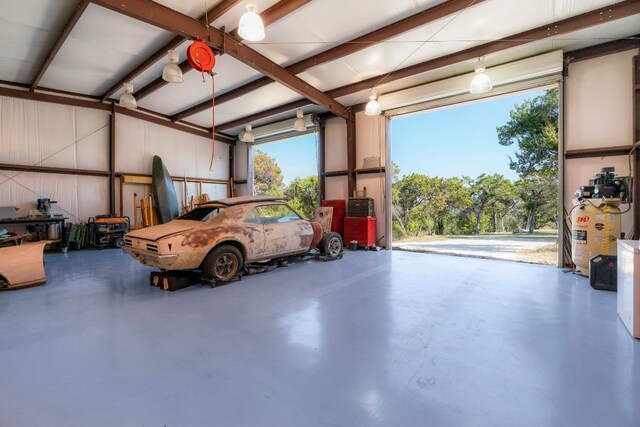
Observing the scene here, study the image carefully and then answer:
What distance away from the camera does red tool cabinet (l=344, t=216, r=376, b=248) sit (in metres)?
6.98

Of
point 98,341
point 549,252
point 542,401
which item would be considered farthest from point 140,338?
point 549,252

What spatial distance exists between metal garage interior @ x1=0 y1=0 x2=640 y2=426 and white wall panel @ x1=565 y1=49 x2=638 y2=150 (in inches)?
0.9

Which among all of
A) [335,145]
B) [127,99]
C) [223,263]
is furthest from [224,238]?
[335,145]

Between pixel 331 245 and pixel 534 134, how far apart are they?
958 cm

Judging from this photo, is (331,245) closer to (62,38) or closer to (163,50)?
(163,50)

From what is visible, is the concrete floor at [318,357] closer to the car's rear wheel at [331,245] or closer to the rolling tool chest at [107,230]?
the car's rear wheel at [331,245]

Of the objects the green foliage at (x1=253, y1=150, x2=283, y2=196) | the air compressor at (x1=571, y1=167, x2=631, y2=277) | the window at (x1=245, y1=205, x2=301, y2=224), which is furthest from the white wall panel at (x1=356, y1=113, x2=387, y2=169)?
the green foliage at (x1=253, y1=150, x2=283, y2=196)

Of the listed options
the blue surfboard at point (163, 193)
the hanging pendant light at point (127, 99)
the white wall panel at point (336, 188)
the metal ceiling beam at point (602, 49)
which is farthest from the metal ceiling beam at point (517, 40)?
the blue surfboard at point (163, 193)

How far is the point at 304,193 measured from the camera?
13.5 metres

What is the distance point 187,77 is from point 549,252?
383 inches

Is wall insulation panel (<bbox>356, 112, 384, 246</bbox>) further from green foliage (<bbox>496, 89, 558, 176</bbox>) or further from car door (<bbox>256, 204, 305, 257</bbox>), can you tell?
green foliage (<bbox>496, 89, 558, 176</bbox>)

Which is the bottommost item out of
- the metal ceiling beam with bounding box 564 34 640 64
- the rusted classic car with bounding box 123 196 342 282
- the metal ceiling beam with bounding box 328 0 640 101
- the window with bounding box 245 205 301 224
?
the rusted classic car with bounding box 123 196 342 282

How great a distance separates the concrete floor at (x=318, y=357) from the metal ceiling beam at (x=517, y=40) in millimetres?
3860

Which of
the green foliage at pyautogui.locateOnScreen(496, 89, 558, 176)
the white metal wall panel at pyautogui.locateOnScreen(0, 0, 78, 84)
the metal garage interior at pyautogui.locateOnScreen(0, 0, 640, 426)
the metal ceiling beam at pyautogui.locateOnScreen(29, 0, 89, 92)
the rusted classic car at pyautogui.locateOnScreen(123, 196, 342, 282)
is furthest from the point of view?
the green foliage at pyautogui.locateOnScreen(496, 89, 558, 176)
